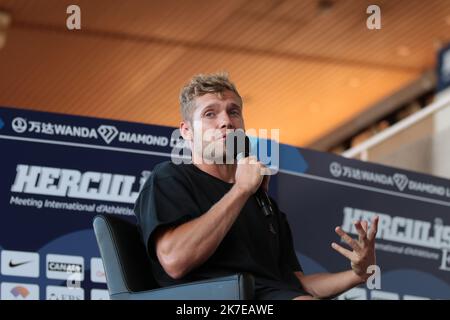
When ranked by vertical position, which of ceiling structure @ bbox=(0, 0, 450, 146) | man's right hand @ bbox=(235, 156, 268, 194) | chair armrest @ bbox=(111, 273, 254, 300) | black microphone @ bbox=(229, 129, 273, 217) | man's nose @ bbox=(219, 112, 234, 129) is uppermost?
ceiling structure @ bbox=(0, 0, 450, 146)

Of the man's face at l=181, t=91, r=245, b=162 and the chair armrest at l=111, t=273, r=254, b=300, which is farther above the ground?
the man's face at l=181, t=91, r=245, b=162

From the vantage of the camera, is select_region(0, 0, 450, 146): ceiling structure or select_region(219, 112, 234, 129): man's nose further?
select_region(0, 0, 450, 146): ceiling structure

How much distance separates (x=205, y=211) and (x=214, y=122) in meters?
0.27

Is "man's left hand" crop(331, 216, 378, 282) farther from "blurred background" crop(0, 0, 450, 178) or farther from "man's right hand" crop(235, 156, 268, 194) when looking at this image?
"blurred background" crop(0, 0, 450, 178)

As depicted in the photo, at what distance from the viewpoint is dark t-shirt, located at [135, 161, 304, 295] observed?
8.02ft

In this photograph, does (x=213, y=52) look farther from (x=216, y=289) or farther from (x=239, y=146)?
(x=216, y=289)

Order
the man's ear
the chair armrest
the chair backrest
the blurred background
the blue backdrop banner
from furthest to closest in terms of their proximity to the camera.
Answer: the blurred background < the blue backdrop banner < the man's ear < the chair backrest < the chair armrest

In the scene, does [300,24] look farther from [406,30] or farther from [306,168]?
[306,168]

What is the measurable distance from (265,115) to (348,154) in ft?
24.2

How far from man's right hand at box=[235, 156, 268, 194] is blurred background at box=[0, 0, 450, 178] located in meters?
8.15

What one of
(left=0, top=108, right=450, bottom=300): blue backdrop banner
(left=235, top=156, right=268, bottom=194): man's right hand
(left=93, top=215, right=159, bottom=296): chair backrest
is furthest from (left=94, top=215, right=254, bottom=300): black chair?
(left=0, top=108, right=450, bottom=300): blue backdrop banner

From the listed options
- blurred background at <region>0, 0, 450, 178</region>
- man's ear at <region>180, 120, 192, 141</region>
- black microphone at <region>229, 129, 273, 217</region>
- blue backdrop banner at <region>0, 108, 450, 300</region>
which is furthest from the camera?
blurred background at <region>0, 0, 450, 178</region>
